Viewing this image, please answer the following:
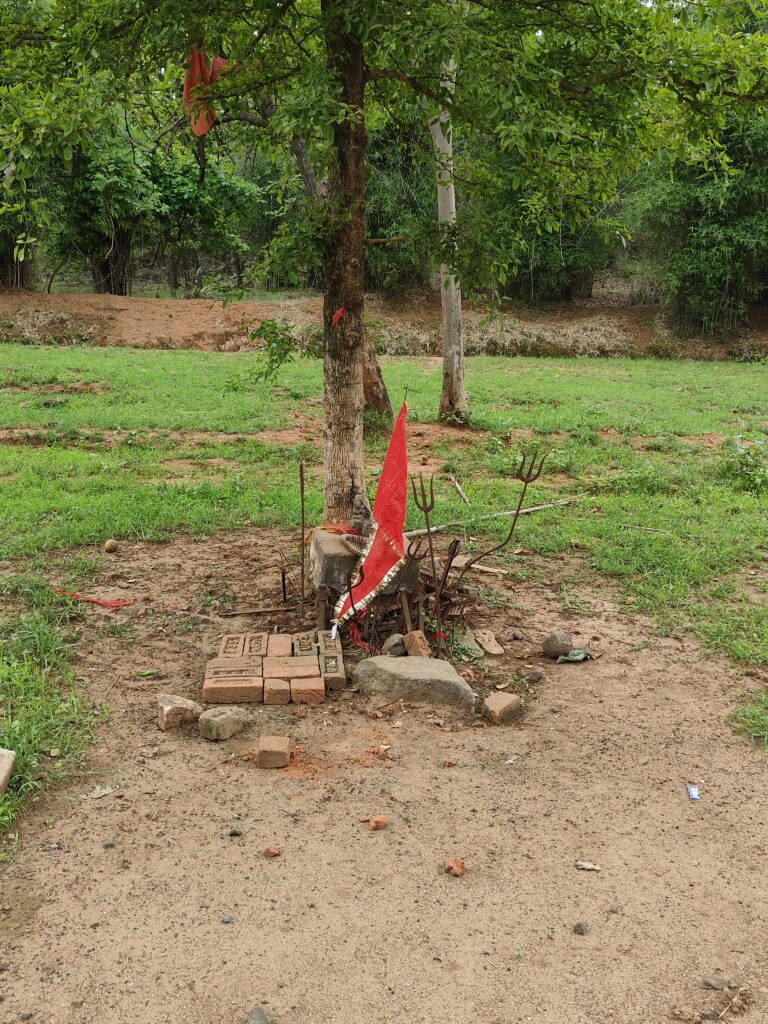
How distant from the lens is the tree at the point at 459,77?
3.80 metres

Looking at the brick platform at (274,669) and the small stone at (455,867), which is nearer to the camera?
the small stone at (455,867)

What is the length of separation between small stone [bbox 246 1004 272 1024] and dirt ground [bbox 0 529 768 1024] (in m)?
0.03

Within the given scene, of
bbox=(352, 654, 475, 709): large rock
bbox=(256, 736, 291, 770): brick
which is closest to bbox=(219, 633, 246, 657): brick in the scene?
bbox=(352, 654, 475, 709): large rock

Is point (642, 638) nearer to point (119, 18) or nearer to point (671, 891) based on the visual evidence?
point (671, 891)

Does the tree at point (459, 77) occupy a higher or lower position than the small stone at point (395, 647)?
higher

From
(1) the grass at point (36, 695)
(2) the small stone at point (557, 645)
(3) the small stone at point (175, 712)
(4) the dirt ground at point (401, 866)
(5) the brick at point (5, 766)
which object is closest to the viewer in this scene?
(4) the dirt ground at point (401, 866)

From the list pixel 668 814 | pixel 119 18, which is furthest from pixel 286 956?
pixel 119 18

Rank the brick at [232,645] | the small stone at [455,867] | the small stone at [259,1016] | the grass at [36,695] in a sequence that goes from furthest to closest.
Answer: the brick at [232,645] → the grass at [36,695] → the small stone at [455,867] → the small stone at [259,1016]

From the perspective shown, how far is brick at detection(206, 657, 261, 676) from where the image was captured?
4297 mm

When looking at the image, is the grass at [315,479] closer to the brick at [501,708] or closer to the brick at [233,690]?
the brick at [233,690]

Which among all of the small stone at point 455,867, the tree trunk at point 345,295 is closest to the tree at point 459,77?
the tree trunk at point 345,295

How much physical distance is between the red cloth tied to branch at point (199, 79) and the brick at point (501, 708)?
3373mm

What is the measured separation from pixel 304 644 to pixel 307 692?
0.46 m

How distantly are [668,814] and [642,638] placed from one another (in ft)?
5.79
